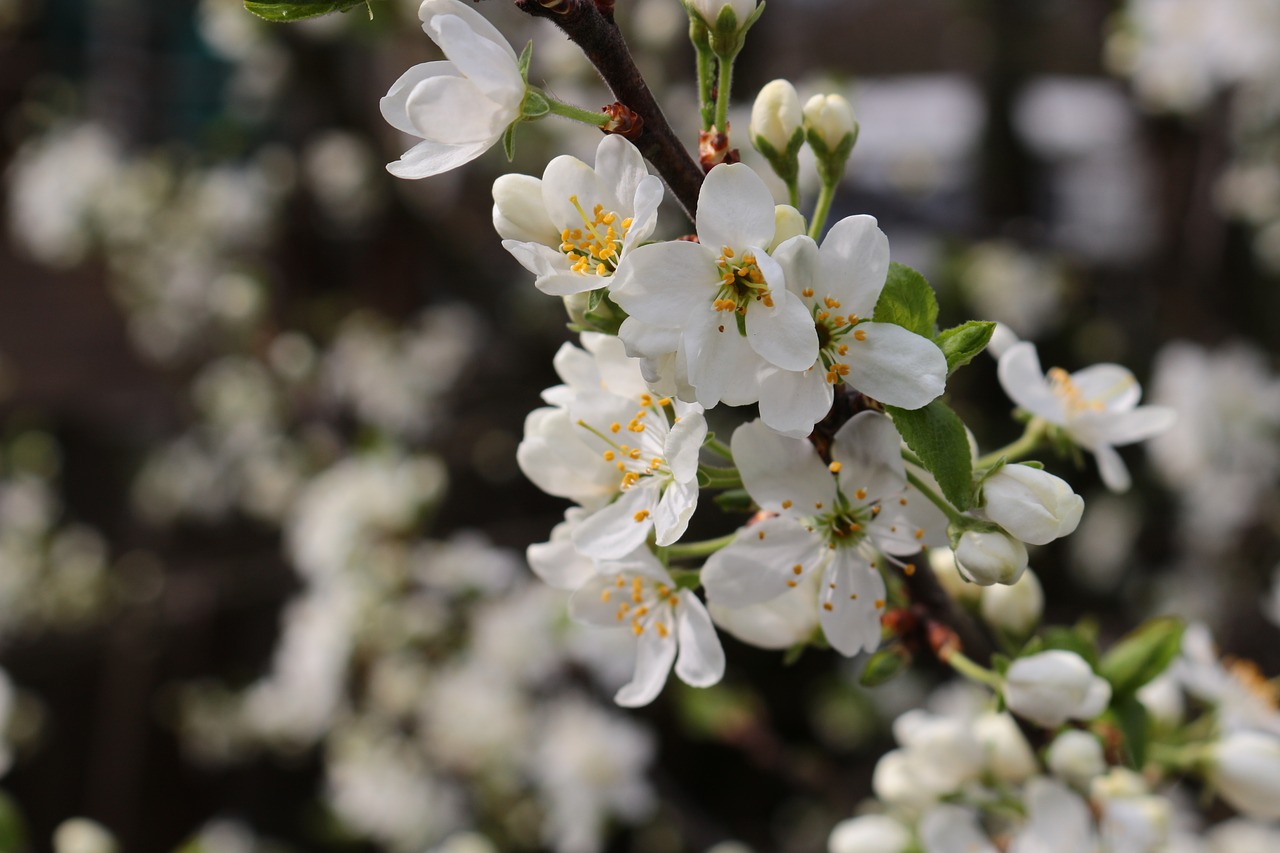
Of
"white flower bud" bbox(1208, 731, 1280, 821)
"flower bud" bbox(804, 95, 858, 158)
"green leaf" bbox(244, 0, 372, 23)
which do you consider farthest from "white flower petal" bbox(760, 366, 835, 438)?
"white flower bud" bbox(1208, 731, 1280, 821)

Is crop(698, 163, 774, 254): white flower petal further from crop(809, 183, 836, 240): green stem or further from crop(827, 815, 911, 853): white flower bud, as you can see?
crop(827, 815, 911, 853): white flower bud

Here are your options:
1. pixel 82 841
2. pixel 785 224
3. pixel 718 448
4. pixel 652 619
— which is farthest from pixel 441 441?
pixel 785 224

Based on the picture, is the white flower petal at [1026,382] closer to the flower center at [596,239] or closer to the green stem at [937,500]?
the green stem at [937,500]

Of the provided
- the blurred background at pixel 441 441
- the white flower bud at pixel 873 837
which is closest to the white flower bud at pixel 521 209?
the white flower bud at pixel 873 837

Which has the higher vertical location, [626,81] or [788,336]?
[626,81]

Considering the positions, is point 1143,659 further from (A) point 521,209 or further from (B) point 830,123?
(A) point 521,209
